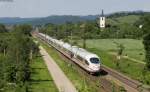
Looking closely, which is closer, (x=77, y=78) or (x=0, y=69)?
(x=0, y=69)

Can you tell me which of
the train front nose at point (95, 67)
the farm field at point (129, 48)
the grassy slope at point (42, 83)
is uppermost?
the train front nose at point (95, 67)

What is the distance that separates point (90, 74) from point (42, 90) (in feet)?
59.6

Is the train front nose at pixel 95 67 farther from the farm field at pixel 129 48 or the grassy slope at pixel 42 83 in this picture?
the farm field at pixel 129 48

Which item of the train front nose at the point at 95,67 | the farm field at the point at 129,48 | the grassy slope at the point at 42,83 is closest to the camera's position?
the grassy slope at the point at 42,83

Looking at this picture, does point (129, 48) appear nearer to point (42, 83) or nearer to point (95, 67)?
point (95, 67)

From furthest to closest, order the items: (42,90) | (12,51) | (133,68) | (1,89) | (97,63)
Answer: (133,68) < (12,51) < (97,63) < (42,90) < (1,89)

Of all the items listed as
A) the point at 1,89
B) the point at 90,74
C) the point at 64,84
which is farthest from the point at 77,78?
the point at 1,89

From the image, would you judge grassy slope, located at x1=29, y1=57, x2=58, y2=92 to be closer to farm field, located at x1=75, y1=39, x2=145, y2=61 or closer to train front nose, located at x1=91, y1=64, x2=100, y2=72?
train front nose, located at x1=91, y1=64, x2=100, y2=72

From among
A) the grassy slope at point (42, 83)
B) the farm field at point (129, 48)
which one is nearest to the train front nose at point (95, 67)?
the grassy slope at point (42, 83)

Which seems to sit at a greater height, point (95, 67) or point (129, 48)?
point (95, 67)

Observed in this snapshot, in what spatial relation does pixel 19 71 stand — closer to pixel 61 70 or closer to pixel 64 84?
pixel 64 84

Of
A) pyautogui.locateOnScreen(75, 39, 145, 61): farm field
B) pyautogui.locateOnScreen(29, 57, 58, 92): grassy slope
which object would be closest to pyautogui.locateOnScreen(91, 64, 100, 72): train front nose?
pyautogui.locateOnScreen(29, 57, 58, 92): grassy slope

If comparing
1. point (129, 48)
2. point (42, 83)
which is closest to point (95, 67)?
point (42, 83)

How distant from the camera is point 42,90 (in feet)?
186
